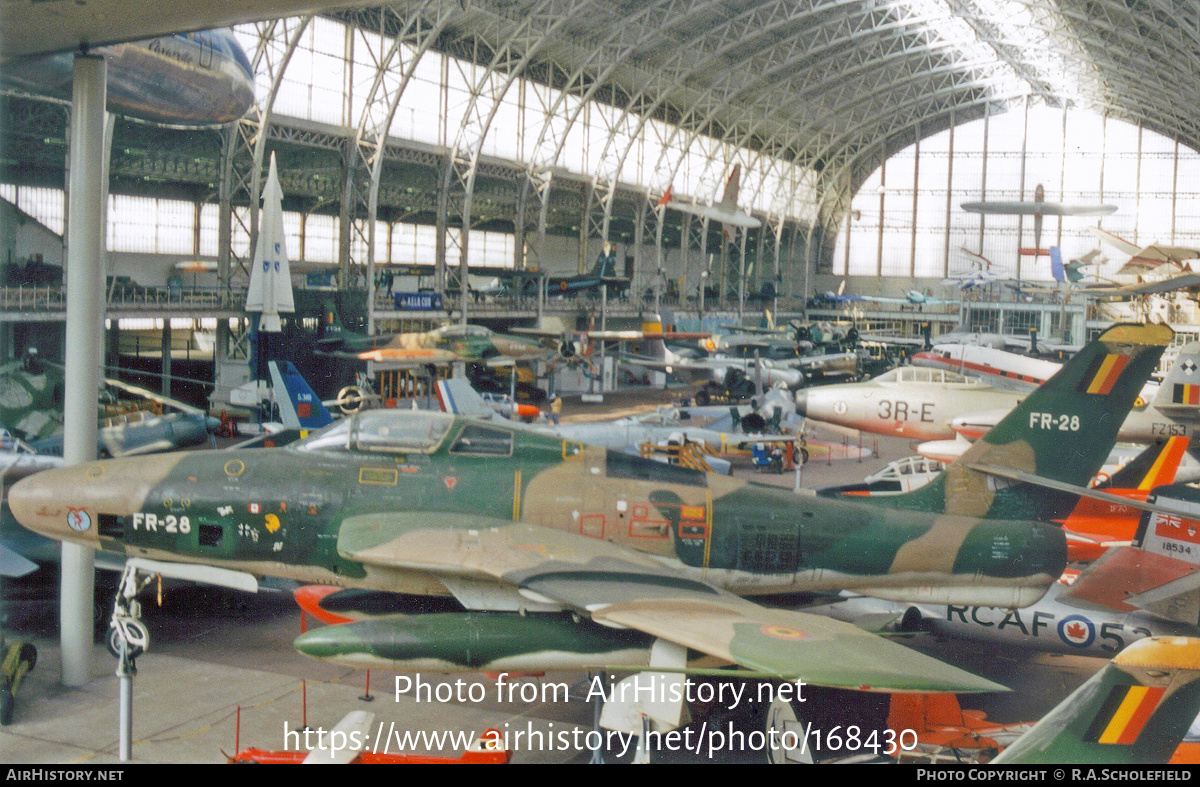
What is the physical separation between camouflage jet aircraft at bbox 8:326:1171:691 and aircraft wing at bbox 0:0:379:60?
4.09m

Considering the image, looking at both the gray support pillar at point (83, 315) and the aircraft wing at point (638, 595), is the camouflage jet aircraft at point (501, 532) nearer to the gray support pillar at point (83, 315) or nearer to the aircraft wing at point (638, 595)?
the aircraft wing at point (638, 595)

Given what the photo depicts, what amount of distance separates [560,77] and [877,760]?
41894 millimetres

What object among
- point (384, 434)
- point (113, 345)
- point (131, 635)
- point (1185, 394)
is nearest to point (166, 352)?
point (113, 345)

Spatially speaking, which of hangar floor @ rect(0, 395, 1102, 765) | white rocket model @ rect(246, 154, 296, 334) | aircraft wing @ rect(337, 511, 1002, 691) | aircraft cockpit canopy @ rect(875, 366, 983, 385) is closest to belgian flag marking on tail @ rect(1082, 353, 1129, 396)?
hangar floor @ rect(0, 395, 1102, 765)

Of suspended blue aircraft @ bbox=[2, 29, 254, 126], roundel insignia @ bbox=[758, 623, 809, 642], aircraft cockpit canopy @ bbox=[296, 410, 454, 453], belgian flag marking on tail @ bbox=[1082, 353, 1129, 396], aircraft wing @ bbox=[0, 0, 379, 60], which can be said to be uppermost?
suspended blue aircraft @ bbox=[2, 29, 254, 126]

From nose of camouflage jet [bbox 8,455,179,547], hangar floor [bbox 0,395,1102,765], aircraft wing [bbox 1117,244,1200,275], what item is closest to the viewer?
hangar floor [bbox 0,395,1102,765]

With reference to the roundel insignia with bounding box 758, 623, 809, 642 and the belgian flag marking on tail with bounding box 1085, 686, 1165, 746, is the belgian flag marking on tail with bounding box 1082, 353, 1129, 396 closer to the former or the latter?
the roundel insignia with bounding box 758, 623, 809, 642

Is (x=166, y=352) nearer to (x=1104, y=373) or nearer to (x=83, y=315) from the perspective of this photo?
(x=83, y=315)

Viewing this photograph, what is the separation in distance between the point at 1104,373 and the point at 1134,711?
7.21 metres

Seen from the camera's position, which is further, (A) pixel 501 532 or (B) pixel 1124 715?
(A) pixel 501 532

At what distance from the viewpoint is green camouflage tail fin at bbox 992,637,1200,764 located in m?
5.25

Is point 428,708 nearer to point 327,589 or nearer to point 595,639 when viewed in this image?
point 327,589

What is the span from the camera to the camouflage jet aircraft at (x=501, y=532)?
8.23 m

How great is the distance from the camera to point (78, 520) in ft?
30.2
